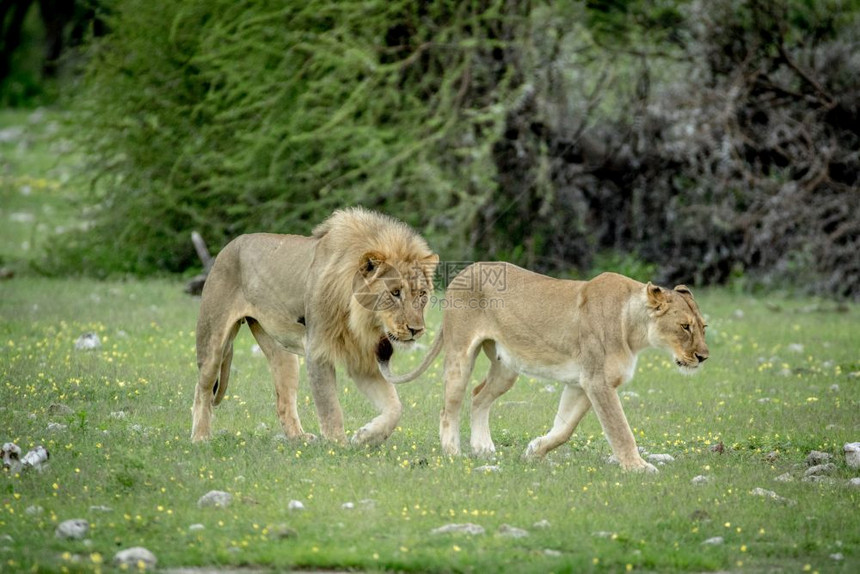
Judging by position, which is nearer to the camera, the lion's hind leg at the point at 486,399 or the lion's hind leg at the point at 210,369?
the lion's hind leg at the point at 486,399

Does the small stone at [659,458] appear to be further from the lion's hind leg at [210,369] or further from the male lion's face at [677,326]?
the lion's hind leg at [210,369]

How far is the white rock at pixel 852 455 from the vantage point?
8.37m

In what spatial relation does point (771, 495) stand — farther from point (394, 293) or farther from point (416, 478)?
point (394, 293)

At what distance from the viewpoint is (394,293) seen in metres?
8.55

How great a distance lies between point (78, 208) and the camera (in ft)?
68.4

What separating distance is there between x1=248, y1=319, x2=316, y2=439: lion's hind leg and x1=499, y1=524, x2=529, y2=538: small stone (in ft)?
9.20

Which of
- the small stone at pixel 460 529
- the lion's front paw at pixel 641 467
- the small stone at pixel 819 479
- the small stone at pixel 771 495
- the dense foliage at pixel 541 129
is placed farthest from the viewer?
the dense foliage at pixel 541 129

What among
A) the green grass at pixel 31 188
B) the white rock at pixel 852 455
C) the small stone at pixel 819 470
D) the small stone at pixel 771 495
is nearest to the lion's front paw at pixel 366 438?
the small stone at pixel 771 495

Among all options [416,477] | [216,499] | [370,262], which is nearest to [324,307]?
[370,262]

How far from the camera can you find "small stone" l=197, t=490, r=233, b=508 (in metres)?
6.93

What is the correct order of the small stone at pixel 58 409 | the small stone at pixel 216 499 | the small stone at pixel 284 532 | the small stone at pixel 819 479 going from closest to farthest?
the small stone at pixel 284 532, the small stone at pixel 216 499, the small stone at pixel 819 479, the small stone at pixel 58 409

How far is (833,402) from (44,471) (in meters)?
6.70

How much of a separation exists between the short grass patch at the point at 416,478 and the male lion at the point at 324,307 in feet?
1.11

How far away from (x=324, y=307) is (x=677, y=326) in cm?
244
